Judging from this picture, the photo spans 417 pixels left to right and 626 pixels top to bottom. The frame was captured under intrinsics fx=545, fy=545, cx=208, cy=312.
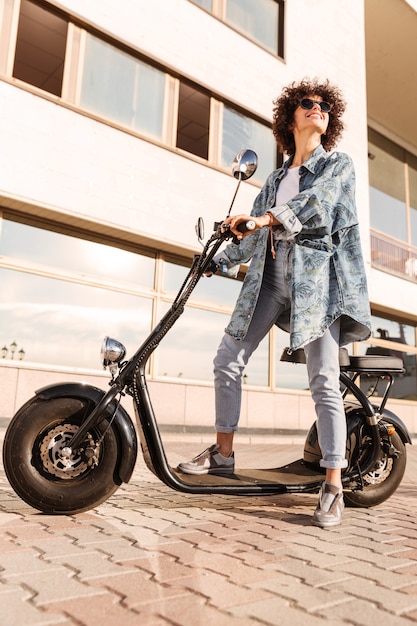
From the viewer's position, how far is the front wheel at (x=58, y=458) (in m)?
2.40

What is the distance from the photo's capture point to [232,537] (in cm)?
230

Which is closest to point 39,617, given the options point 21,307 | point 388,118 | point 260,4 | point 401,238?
point 21,307

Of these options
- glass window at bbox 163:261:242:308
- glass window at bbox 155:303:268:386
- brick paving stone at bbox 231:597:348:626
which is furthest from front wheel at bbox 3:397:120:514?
glass window at bbox 163:261:242:308

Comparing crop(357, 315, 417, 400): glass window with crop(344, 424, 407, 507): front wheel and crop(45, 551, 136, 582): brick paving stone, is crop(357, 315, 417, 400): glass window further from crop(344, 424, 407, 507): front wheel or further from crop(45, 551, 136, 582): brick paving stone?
crop(45, 551, 136, 582): brick paving stone

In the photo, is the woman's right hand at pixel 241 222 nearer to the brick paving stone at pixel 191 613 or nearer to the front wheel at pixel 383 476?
the front wheel at pixel 383 476

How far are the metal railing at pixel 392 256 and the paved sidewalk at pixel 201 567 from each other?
11.0m

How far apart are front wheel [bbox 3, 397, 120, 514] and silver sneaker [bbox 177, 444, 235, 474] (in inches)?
15.1

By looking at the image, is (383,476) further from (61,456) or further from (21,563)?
(21,563)

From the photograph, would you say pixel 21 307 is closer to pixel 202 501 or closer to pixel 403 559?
pixel 202 501

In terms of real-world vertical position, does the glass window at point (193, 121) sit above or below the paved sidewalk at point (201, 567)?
above

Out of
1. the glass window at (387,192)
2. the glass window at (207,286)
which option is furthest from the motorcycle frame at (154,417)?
the glass window at (387,192)

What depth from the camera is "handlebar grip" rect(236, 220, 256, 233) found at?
2.57 metres

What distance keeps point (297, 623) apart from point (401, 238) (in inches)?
597

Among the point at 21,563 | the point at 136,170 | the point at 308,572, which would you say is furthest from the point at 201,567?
the point at 136,170
